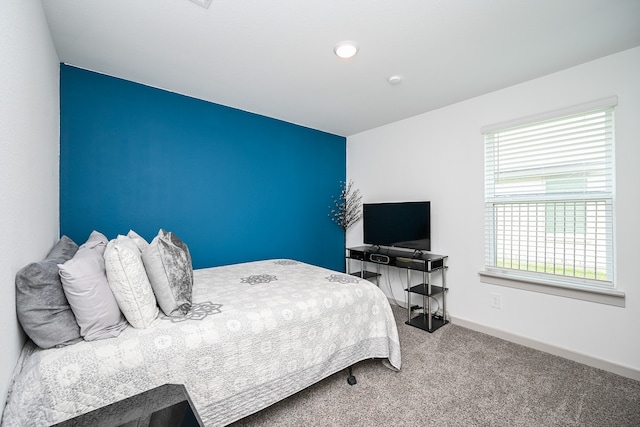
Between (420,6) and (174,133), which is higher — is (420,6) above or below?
above

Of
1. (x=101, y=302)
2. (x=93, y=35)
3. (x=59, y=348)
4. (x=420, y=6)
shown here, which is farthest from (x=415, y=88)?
(x=59, y=348)

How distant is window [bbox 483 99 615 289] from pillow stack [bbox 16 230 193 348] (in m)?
2.98

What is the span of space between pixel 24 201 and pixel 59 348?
66 centimetres

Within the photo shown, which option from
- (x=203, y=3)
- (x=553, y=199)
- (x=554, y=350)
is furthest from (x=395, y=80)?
(x=554, y=350)

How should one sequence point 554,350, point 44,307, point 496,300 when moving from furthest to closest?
point 496,300 < point 554,350 < point 44,307

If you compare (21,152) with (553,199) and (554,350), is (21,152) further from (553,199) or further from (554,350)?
(554,350)

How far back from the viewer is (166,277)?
1.55 m

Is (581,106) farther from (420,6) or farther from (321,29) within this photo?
(321,29)

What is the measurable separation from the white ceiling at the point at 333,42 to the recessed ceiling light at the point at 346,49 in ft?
0.17

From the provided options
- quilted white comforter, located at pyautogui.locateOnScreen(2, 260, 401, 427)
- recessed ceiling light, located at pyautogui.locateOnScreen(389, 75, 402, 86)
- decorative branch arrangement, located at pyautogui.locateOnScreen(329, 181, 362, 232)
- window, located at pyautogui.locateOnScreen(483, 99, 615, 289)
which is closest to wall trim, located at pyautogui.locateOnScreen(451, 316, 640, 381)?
window, located at pyautogui.locateOnScreen(483, 99, 615, 289)

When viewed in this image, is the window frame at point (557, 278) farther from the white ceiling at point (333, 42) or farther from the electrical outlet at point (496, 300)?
the white ceiling at point (333, 42)

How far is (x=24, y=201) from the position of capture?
121 centimetres

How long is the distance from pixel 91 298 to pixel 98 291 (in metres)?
0.04

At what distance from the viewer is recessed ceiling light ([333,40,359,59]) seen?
196 cm
